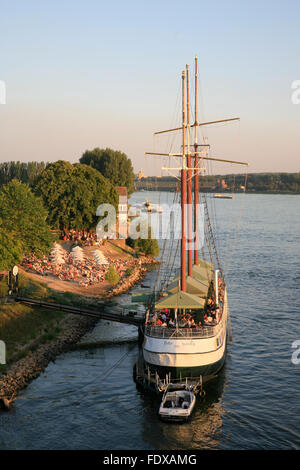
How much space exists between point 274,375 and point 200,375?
8.31 meters

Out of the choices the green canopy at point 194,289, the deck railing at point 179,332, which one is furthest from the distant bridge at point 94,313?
the deck railing at point 179,332

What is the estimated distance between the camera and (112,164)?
158 meters

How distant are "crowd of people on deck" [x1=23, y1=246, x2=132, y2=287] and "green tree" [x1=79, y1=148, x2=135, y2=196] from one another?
74.1 meters

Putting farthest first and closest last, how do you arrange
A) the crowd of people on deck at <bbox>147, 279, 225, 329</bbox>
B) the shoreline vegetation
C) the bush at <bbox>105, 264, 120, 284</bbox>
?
1. the bush at <bbox>105, 264, 120, 284</bbox>
2. the shoreline vegetation
3. the crowd of people on deck at <bbox>147, 279, 225, 329</bbox>

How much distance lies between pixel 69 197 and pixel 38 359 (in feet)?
186

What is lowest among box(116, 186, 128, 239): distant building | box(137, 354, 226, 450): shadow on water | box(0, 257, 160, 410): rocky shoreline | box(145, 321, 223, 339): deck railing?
box(137, 354, 226, 450): shadow on water

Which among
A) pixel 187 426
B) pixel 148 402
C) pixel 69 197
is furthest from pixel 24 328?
pixel 69 197

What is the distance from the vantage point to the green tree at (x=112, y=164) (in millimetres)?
157625

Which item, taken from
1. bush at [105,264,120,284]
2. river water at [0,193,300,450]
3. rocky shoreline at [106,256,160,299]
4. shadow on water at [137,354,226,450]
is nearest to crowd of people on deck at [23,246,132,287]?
bush at [105,264,120,284]

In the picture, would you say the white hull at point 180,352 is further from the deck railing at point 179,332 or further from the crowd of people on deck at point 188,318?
the crowd of people on deck at point 188,318

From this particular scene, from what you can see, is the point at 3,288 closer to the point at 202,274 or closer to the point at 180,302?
the point at 202,274

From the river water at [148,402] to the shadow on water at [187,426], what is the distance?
0.19 ft

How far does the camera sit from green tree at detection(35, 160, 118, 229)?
96.8 m

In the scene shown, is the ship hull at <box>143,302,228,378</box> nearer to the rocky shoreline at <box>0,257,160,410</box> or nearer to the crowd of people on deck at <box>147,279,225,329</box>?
the crowd of people on deck at <box>147,279,225,329</box>
